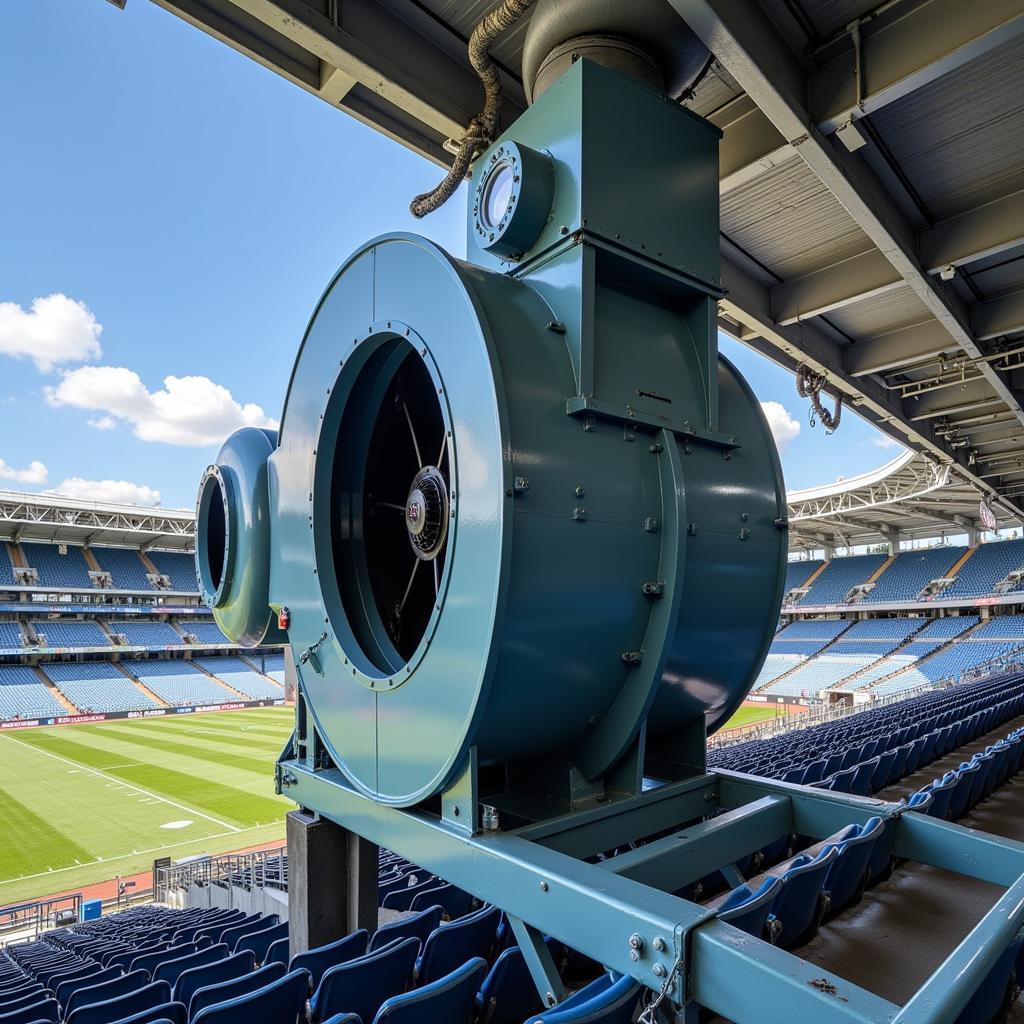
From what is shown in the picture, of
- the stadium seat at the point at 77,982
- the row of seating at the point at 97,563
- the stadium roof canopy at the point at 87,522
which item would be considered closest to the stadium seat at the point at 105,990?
the stadium seat at the point at 77,982

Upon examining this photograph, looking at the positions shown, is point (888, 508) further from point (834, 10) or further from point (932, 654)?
point (834, 10)

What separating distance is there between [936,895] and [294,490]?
430 cm

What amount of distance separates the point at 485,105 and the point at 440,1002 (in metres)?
4.42

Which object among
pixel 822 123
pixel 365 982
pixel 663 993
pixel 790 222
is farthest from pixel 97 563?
pixel 663 993

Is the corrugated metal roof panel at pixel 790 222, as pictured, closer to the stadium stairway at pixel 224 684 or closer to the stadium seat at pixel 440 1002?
the stadium seat at pixel 440 1002

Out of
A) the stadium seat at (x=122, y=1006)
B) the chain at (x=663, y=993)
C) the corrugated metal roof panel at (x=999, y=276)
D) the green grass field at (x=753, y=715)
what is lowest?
the green grass field at (x=753, y=715)

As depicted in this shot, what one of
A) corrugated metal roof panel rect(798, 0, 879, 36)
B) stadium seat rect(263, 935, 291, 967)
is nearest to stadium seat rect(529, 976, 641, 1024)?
stadium seat rect(263, 935, 291, 967)

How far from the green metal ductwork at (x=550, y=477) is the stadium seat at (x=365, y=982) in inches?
25.3

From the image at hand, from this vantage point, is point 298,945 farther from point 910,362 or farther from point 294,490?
point 910,362

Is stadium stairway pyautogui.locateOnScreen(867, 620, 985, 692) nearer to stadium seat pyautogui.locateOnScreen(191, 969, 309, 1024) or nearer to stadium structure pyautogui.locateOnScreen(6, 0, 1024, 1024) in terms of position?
stadium structure pyautogui.locateOnScreen(6, 0, 1024, 1024)

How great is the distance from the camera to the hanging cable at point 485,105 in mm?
3367

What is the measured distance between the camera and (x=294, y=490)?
4.00 metres

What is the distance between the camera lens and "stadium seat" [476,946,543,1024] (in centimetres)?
267

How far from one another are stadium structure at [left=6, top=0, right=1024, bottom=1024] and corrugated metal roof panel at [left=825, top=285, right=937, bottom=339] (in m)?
3.30
